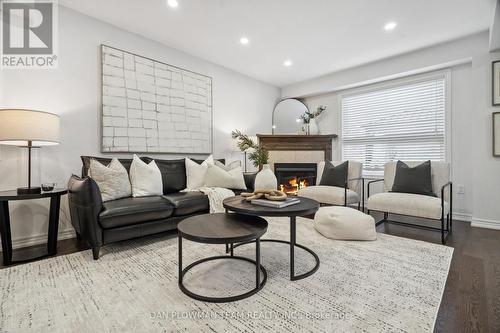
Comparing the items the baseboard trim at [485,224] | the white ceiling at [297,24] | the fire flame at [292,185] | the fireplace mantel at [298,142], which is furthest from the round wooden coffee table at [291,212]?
the fireplace mantel at [298,142]

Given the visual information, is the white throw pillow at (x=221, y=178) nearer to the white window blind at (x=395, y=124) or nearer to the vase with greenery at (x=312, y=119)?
the vase with greenery at (x=312, y=119)

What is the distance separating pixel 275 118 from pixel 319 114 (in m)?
0.96

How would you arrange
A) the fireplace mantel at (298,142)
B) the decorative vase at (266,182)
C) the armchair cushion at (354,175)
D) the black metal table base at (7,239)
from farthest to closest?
1. the fireplace mantel at (298,142)
2. the armchair cushion at (354,175)
3. the decorative vase at (266,182)
4. the black metal table base at (7,239)

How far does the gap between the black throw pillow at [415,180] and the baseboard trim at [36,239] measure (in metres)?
4.01

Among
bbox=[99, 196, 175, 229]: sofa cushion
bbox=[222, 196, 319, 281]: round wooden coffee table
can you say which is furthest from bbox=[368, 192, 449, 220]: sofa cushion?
bbox=[99, 196, 175, 229]: sofa cushion

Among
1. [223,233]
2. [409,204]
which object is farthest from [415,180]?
[223,233]

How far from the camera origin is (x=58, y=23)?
2637 millimetres

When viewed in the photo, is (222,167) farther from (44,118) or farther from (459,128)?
(459,128)

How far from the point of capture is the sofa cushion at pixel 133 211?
2.13m

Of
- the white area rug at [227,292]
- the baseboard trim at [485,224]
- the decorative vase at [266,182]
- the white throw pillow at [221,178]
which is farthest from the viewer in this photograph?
the white throw pillow at [221,178]

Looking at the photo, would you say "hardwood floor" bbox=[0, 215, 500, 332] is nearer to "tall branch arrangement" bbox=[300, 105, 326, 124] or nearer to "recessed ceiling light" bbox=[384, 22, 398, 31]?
"recessed ceiling light" bbox=[384, 22, 398, 31]

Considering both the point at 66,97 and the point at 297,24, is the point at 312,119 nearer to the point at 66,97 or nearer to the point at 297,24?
the point at 297,24

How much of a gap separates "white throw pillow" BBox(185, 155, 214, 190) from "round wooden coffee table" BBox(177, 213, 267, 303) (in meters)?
1.42

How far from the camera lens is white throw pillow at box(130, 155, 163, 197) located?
107 inches
